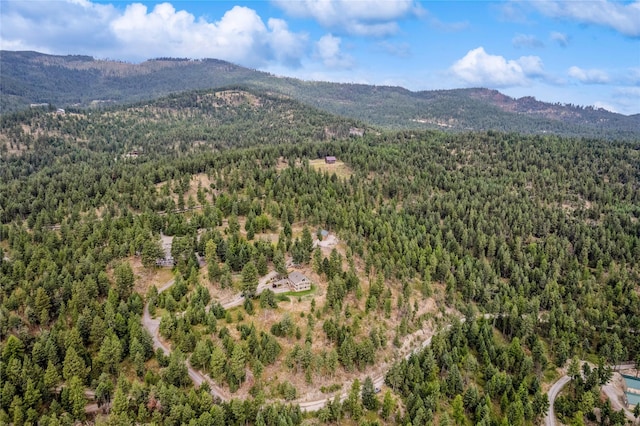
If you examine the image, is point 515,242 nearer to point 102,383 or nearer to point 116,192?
point 102,383

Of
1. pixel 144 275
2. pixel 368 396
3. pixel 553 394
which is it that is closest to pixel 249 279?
pixel 144 275

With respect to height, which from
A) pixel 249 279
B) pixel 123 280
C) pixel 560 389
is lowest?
pixel 560 389

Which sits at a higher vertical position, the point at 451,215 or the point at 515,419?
the point at 451,215

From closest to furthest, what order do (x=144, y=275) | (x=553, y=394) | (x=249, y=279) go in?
(x=553, y=394) → (x=249, y=279) → (x=144, y=275)

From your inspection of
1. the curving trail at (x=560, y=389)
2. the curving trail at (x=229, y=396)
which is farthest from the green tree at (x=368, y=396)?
the curving trail at (x=560, y=389)

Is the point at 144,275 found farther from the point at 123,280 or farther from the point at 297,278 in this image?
the point at 297,278

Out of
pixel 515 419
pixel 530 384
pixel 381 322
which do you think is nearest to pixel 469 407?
pixel 515 419

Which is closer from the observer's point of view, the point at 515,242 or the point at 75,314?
the point at 75,314

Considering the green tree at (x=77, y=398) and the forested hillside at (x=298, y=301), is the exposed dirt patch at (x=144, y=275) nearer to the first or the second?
the forested hillside at (x=298, y=301)
